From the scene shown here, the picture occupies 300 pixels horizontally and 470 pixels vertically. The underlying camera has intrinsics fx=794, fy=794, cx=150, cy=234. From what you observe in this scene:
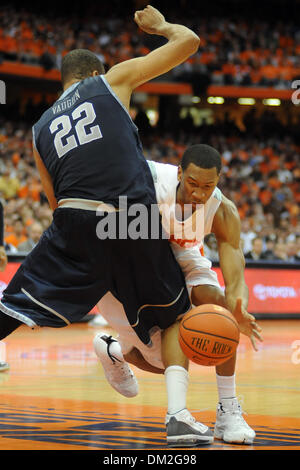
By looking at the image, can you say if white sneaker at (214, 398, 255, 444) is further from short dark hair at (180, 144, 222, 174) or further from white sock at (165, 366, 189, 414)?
short dark hair at (180, 144, 222, 174)

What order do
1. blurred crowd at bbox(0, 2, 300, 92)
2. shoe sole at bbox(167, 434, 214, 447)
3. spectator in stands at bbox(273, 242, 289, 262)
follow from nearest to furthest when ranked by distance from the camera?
1. shoe sole at bbox(167, 434, 214, 447)
2. spectator in stands at bbox(273, 242, 289, 262)
3. blurred crowd at bbox(0, 2, 300, 92)

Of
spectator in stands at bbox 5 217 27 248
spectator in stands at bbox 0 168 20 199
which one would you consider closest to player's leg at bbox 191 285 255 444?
spectator in stands at bbox 5 217 27 248

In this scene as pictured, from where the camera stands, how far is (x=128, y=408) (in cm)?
549

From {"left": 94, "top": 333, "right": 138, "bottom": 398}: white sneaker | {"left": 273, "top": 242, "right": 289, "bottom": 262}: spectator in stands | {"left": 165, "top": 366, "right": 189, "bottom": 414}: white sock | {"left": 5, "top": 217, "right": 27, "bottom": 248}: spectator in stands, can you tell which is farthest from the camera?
{"left": 273, "top": 242, "right": 289, "bottom": 262}: spectator in stands

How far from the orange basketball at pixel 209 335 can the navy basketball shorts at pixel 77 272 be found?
26 cm

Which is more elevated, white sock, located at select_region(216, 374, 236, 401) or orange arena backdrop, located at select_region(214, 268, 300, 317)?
orange arena backdrop, located at select_region(214, 268, 300, 317)

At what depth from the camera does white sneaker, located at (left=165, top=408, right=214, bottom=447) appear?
399cm

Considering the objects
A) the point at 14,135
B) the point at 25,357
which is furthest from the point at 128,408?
the point at 14,135

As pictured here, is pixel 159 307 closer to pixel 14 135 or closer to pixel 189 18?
pixel 14 135

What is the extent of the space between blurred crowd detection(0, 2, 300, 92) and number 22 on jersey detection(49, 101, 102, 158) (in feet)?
64.8

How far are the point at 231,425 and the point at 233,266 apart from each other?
0.87m

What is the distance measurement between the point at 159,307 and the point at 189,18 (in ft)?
89.7

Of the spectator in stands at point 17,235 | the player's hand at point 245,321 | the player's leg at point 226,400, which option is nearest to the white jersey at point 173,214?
the player's leg at point 226,400

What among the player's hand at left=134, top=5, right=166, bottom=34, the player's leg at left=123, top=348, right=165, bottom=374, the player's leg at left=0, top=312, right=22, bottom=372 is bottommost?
the player's leg at left=123, top=348, right=165, bottom=374
